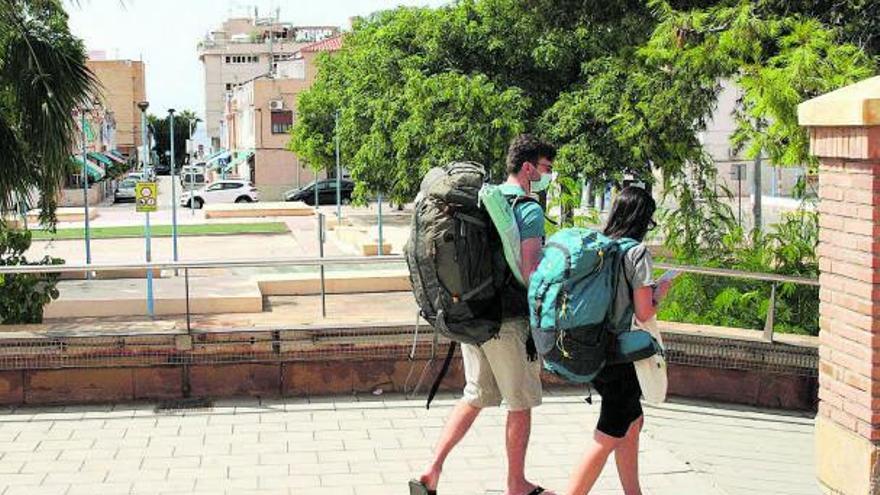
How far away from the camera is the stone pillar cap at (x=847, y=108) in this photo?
5023mm

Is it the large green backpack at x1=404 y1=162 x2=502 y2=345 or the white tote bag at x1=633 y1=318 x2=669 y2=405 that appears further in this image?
the large green backpack at x1=404 y1=162 x2=502 y2=345

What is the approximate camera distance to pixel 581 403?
27.2 ft

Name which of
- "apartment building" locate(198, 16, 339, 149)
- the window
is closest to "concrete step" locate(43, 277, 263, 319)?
the window

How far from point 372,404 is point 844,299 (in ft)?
12.4

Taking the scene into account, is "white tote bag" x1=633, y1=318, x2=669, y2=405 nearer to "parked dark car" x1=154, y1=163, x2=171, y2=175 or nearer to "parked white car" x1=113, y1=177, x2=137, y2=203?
"parked white car" x1=113, y1=177, x2=137, y2=203

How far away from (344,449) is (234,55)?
128 meters

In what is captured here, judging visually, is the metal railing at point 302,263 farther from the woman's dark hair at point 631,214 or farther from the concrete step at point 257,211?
the concrete step at point 257,211

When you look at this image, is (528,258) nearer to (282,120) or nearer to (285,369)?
(285,369)

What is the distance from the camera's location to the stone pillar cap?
16.5 feet

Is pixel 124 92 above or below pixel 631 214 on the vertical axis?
above

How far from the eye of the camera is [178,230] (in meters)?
34.3

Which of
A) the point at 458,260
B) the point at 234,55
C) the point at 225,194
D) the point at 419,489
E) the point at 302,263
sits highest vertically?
the point at 234,55

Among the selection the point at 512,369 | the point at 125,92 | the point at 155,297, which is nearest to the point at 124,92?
the point at 125,92

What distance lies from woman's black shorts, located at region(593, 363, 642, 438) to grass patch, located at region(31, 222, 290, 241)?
27.1 m
